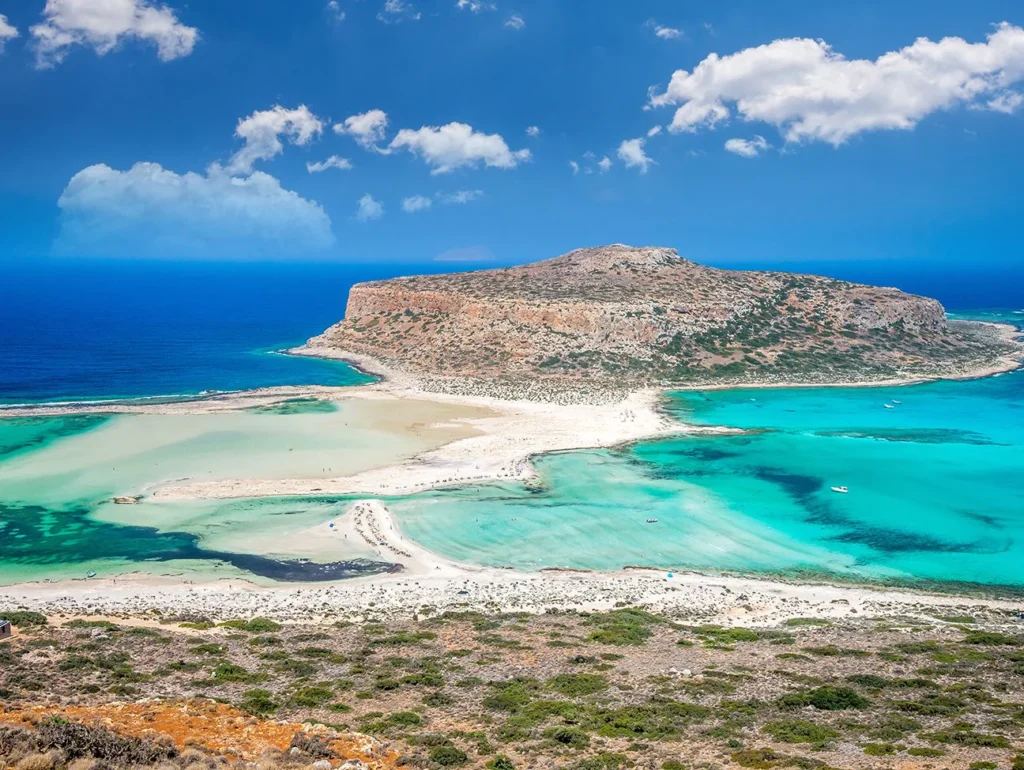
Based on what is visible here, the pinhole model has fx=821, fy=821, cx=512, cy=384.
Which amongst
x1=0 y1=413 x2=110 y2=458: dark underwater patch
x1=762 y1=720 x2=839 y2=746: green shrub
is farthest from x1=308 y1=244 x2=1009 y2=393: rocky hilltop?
x1=762 y1=720 x2=839 y2=746: green shrub

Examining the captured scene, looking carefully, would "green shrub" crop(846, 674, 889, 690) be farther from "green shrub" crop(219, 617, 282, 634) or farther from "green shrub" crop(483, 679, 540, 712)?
"green shrub" crop(219, 617, 282, 634)

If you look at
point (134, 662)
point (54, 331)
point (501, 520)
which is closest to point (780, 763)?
point (134, 662)

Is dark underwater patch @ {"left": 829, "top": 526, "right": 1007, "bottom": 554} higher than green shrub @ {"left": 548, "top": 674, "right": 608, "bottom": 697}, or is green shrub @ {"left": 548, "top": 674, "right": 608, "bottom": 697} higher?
dark underwater patch @ {"left": 829, "top": 526, "right": 1007, "bottom": 554}

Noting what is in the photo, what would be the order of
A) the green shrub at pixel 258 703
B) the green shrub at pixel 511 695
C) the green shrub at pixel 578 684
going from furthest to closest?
the green shrub at pixel 578 684
the green shrub at pixel 511 695
the green shrub at pixel 258 703

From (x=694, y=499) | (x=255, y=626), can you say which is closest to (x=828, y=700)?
(x=255, y=626)

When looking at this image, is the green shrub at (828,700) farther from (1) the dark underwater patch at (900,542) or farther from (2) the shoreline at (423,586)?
(1) the dark underwater patch at (900,542)

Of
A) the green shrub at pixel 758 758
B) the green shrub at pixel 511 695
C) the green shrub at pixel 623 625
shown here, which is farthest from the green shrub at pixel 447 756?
the green shrub at pixel 623 625
